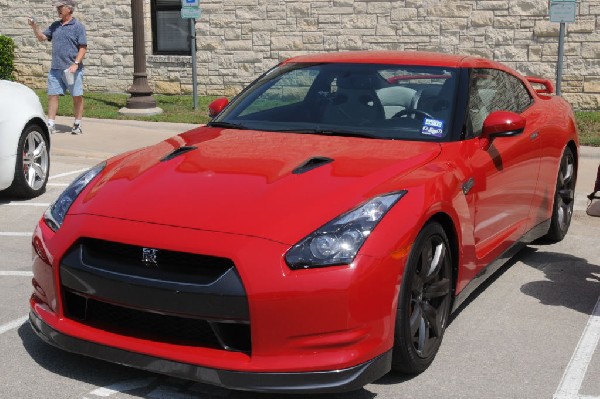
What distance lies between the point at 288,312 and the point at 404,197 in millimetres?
851

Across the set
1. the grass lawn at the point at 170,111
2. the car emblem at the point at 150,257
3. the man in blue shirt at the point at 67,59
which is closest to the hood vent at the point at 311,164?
the car emblem at the point at 150,257

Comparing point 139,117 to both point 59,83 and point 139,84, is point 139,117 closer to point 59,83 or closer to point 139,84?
point 139,84

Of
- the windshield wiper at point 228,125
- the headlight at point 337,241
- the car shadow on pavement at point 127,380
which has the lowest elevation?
the car shadow on pavement at point 127,380

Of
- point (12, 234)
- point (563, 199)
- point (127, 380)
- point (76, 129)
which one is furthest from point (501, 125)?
point (76, 129)

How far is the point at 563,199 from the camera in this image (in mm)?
7164

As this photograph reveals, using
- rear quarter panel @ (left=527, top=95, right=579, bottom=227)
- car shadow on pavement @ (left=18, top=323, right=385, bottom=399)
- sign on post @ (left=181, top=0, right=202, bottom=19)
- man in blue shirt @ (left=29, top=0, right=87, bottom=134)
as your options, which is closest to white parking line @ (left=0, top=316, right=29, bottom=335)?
car shadow on pavement @ (left=18, top=323, right=385, bottom=399)

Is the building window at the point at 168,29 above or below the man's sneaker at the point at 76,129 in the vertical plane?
above

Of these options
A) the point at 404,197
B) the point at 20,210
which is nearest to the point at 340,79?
the point at 404,197

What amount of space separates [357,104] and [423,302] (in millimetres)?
1527

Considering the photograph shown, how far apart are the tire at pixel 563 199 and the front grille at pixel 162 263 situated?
3661mm

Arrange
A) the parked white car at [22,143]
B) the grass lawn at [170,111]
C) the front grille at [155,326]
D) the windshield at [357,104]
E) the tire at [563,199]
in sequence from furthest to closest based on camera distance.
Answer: the grass lawn at [170,111]
the parked white car at [22,143]
the tire at [563,199]
the windshield at [357,104]
the front grille at [155,326]

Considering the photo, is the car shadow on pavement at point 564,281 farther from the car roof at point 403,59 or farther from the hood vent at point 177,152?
the hood vent at point 177,152

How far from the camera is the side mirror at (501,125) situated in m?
5.31

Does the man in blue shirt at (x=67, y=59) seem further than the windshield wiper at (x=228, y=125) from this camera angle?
Yes
